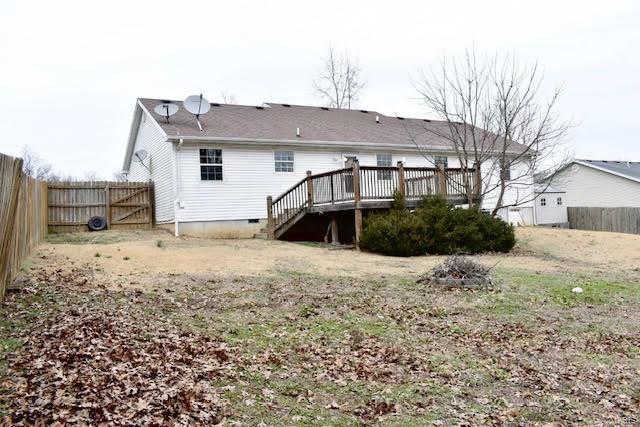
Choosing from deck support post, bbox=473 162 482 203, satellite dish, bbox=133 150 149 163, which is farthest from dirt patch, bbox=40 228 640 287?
satellite dish, bbox=133 150 149 163

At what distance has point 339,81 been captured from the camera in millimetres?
36219

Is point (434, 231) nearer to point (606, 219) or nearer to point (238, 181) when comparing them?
point (238, 181)

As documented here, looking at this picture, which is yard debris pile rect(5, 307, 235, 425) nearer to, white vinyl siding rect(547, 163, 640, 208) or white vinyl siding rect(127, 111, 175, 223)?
white vinyl siding rect(127, 111, 175, 223)

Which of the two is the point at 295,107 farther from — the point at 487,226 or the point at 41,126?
the point at 41,126

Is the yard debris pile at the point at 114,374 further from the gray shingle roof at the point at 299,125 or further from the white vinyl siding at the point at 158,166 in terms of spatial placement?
the gray shingle roof at the point at 299,125

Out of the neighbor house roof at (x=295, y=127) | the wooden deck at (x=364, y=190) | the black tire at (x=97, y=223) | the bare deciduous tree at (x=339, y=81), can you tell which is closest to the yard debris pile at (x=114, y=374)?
the wooden deck at (x=364, y=190)

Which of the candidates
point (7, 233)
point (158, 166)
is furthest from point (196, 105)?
point (7, 233)

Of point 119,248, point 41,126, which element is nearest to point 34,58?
point 119,248

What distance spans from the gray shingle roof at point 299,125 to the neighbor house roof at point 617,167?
34.5 feet

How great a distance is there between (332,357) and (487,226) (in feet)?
34.2

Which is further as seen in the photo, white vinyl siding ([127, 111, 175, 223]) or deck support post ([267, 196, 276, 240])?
white vinyl siding ([127, 111, 175, 223])

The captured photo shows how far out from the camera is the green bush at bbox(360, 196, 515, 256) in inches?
544

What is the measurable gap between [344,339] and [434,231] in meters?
8.65

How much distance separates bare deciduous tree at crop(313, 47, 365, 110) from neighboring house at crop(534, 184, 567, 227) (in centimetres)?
1536
